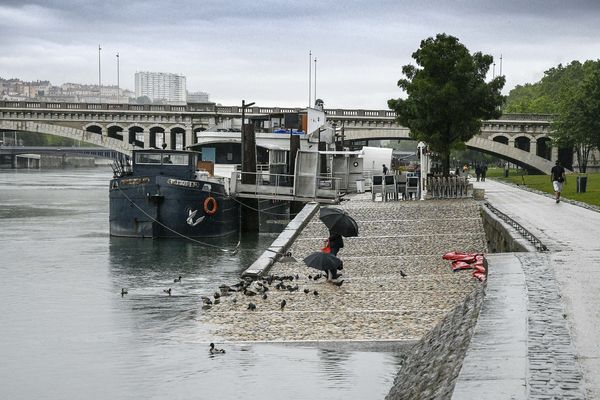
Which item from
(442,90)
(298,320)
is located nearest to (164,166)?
(442,90)

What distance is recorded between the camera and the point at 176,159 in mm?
41750

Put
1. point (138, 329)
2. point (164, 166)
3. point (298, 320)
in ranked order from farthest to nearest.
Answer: point (164, 166) < point (138, 329) < point (298, 320)

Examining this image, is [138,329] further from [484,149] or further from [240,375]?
[484,149]

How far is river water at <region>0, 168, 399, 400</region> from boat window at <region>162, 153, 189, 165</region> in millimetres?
6953

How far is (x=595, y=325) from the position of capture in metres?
11.8

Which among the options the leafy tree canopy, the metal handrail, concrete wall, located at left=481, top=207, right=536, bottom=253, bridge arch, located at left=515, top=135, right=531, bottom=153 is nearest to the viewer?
the metal handrail

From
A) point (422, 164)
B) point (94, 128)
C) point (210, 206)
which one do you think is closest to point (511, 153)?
point (94, 128)

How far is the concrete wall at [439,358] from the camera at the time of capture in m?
10.8

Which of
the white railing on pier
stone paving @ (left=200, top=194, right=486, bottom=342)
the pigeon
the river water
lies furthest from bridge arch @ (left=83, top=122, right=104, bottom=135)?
the pigeon

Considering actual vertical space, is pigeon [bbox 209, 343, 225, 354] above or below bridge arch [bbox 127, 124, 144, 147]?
below

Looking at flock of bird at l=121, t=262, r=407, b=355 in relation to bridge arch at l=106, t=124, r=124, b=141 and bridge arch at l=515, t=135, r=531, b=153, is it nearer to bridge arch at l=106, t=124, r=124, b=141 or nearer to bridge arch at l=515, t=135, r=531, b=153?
bridge arch at l=515, t=135, r=531, b=153

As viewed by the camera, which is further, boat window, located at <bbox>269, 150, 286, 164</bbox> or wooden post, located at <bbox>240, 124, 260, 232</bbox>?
boat window, located at <bbox>269, 150, 286, 164</bbox>

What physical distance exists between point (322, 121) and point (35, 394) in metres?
50.2

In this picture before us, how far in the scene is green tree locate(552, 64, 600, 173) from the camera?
283 feet
